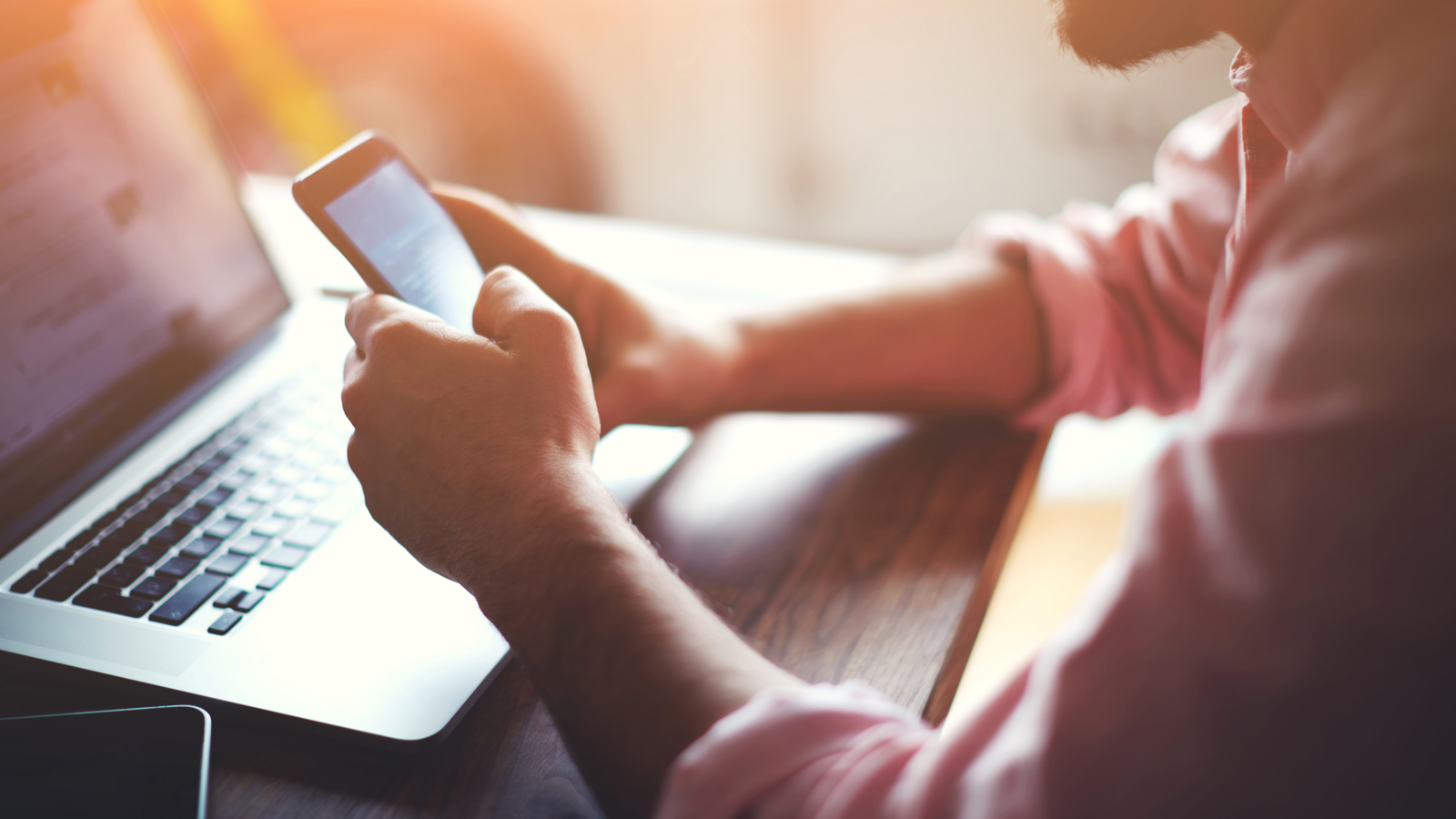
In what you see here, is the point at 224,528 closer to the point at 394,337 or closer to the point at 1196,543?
the point at 394,337

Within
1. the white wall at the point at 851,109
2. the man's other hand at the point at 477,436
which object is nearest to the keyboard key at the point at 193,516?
the man's other hand at the point at 477,436

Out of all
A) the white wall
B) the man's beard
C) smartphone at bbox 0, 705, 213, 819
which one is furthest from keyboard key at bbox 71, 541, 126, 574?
the white wall

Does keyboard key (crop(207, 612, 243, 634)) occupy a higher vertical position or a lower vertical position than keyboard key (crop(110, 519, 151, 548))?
lower

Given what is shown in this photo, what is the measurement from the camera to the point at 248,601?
1.46ft

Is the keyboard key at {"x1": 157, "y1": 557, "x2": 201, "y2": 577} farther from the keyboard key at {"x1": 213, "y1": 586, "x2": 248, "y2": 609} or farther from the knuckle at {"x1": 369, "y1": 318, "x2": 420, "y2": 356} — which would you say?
the knuckle at {"x1": 369, "y1": 318, "x2": 420, "y2": 356}

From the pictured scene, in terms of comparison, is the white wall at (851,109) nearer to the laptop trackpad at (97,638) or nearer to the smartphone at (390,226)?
the smartphone at (390,226)

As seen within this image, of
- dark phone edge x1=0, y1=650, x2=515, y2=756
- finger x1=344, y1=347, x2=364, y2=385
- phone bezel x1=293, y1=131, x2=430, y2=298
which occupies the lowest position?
dark phone edge x1=0, y1=650, x2=515, y2=756

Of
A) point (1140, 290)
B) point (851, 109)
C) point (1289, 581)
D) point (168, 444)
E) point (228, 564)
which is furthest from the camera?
point (851, 109)

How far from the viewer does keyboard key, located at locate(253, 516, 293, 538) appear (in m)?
0.49

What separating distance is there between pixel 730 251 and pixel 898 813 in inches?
28.6

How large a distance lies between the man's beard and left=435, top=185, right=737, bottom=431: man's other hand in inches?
11.5

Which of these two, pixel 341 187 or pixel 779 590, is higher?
pixel 341 187

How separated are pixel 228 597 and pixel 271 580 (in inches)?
0.8

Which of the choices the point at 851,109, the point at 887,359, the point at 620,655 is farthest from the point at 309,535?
the point at 851,109
